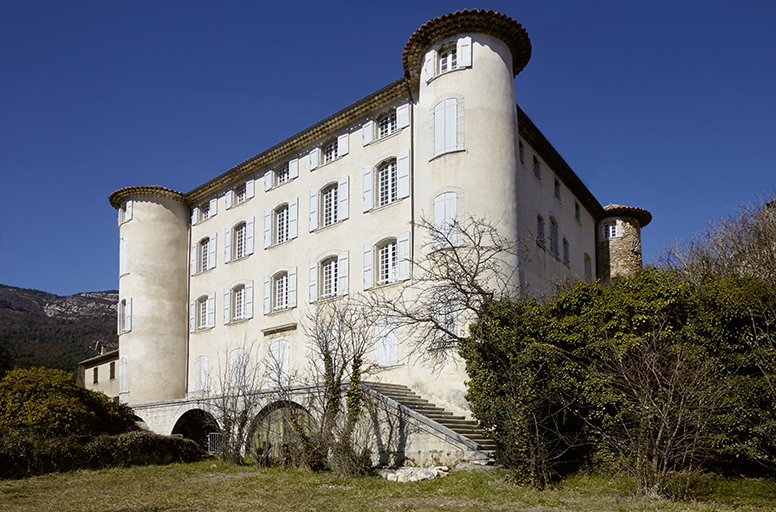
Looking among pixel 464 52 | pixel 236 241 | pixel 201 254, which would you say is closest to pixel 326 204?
pixel 236 241

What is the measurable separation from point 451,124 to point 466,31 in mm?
3018

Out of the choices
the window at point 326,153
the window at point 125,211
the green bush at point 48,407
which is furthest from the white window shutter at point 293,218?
the green bush at point 48,407

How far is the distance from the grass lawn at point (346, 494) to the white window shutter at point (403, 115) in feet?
39.1

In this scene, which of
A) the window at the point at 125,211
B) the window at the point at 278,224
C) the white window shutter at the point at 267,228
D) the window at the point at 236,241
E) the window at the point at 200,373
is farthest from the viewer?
the window at the point at 125,211

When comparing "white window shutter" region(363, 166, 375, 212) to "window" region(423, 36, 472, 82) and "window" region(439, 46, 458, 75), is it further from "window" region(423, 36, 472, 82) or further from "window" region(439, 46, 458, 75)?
"window" region(439, 46, 458, 75)

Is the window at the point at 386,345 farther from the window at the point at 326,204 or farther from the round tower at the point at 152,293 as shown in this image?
the round tower at the point at 152,293

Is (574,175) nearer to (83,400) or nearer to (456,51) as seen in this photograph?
(456,51)

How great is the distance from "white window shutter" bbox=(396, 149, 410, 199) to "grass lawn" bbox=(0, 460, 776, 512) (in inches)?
387

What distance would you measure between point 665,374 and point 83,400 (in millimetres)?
14953

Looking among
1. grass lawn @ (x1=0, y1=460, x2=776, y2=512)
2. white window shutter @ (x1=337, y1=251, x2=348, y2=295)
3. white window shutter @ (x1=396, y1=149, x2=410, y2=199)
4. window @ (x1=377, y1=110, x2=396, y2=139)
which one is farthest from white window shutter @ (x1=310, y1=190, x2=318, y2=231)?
grass lawn @ (x1=0, y1=460, x2=776, y2=512)

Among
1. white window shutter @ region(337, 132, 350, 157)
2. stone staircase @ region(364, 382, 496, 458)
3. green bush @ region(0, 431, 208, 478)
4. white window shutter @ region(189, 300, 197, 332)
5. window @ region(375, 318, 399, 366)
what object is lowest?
green bush @ region(0, 431, 208, 478)

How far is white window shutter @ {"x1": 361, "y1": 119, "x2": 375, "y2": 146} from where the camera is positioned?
77.9 feet

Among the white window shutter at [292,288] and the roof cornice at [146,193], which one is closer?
the white window shutter at [292,288]

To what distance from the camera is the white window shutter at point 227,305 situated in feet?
91.9
